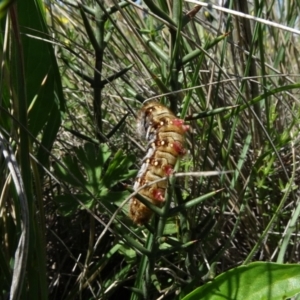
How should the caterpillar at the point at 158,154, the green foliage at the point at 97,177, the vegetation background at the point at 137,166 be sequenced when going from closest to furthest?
1. the caterpillar at the point at 158,154
2. the vegetation background at the point at 137,166
3. the green foliage at the point at 97,177

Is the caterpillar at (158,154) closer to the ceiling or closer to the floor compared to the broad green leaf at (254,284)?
closer to the ceiling

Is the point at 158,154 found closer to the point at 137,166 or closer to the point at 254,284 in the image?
the point at 254,284

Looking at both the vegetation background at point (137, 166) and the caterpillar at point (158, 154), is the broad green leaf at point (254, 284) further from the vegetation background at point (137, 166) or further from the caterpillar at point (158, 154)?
the caterpillar at point (158, 154)

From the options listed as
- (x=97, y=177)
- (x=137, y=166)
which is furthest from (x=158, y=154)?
(x=137, y=166)

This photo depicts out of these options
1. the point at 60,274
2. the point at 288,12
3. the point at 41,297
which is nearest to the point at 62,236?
the point at 60,274

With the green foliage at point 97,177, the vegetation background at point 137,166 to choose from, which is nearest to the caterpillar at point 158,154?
the vegetation background at point 137,166

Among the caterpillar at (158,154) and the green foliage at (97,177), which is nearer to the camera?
the caterpillar at (158,154)

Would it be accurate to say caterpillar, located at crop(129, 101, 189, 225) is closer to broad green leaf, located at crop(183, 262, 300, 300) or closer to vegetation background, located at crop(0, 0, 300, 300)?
vegetation background, located at crop(0, 0, 300, 300)

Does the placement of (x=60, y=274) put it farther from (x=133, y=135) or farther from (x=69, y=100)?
(x=69, y=100)

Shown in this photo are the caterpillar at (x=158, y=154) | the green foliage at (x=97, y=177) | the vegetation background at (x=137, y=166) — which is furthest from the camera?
the green foliage at (x=97, y=177)
